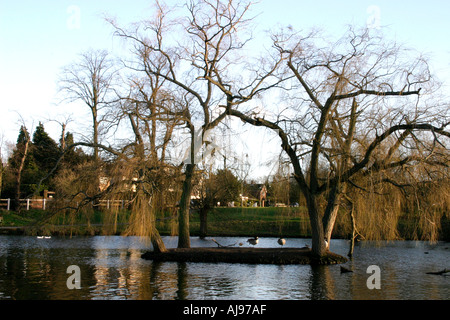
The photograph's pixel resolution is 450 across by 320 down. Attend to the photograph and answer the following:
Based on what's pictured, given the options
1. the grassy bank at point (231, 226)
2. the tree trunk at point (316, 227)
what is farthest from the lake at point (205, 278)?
the grassy bank at point (231, 226)

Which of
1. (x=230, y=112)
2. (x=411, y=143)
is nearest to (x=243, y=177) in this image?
(x=230, y=112)

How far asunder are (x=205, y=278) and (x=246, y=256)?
3.99 metres

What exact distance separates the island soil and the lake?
1.76 feet

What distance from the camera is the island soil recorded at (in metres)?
17.1

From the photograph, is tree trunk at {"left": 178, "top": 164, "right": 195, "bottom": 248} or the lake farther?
tree trunk at {"left": 178, "top": 164, "right": 195, "bottom": 248}

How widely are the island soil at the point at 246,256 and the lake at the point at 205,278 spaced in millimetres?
536

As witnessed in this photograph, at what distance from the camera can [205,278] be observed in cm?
1382
